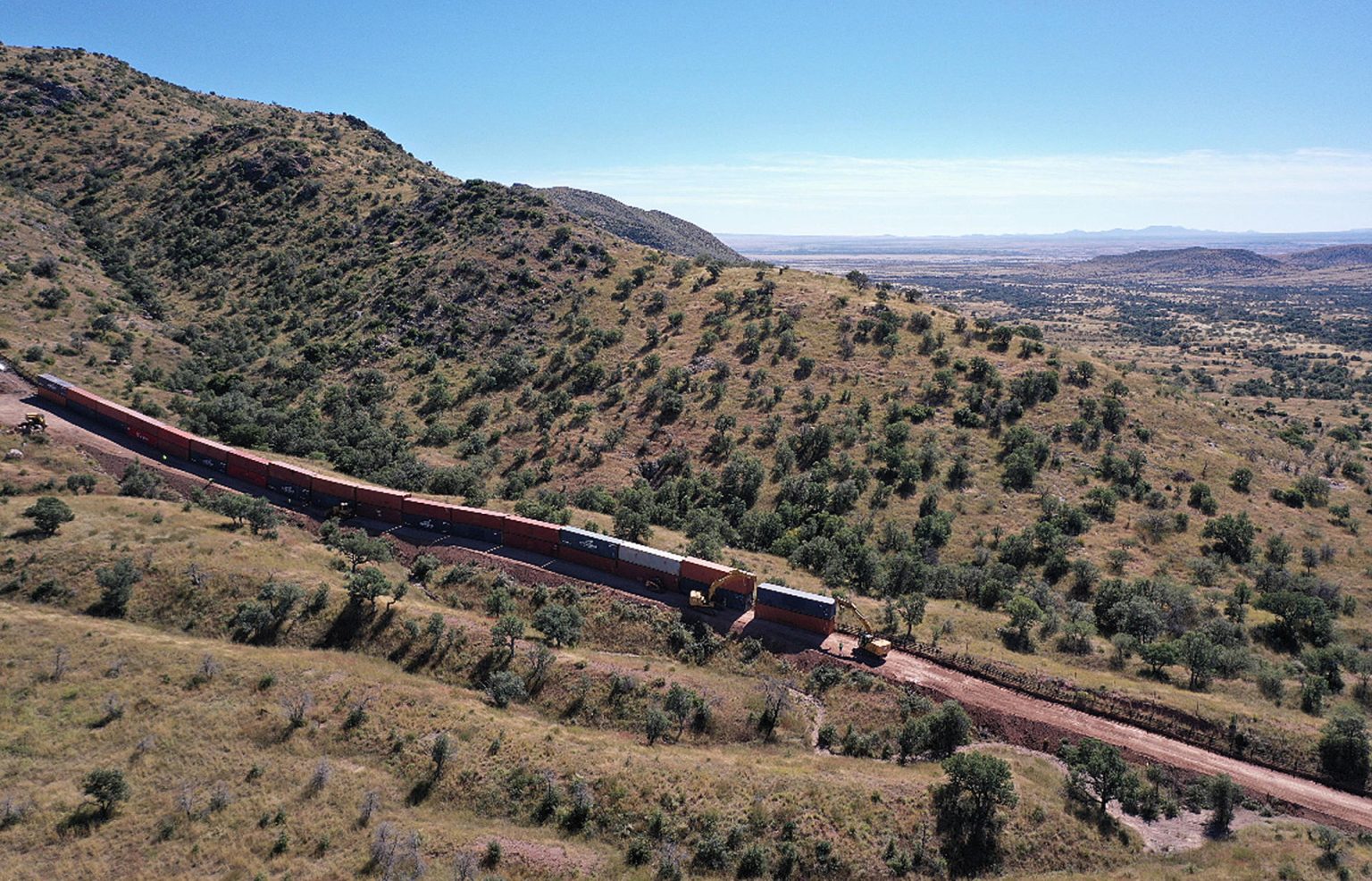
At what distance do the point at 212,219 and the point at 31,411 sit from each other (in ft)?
253

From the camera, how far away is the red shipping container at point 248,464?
219 feet

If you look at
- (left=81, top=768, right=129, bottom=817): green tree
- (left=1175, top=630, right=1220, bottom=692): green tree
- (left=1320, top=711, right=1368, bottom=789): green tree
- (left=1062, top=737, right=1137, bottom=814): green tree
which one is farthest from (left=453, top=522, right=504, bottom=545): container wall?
(left=1320, top=711, right=1368, bottom=789): green tree

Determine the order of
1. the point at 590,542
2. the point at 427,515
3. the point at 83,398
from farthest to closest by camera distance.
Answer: the point at 83,398 → the point at 427,515 → the point at 590,542

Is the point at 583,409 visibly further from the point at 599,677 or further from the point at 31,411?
the point at 31,411

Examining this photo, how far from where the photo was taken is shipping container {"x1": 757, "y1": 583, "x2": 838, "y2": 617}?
48.4 meters

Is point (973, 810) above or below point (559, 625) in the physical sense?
below

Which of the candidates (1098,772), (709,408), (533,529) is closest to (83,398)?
(533,529)

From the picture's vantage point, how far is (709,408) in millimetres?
91250

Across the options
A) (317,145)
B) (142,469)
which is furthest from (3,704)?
(317,145)

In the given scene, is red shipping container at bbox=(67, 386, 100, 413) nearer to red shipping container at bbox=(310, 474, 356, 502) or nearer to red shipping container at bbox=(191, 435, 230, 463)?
red shipping container at bbox=(191, 435, 230, 463)

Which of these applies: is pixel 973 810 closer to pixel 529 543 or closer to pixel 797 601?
pixel 797 601

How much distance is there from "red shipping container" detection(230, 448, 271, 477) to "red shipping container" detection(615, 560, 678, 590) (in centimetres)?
3665

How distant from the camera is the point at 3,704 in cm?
3803

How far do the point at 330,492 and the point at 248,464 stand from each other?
9.77 m
